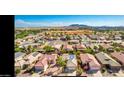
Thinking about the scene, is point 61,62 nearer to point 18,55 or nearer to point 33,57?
point 33,57

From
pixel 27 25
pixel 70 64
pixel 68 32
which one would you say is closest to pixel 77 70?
pixel 70 64

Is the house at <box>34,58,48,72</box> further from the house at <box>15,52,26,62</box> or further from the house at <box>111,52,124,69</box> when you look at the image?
the house at <box>111,52,124,69</box>

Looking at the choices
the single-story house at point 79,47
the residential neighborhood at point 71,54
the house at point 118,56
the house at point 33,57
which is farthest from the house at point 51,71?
the house at point 118,56

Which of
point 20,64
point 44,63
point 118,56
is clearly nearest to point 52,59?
point 44,63

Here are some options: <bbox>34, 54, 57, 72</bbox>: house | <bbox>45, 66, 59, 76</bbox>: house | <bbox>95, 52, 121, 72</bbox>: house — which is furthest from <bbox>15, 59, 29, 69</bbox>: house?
<bbox>95, 52, 121, 72</bbox>: house

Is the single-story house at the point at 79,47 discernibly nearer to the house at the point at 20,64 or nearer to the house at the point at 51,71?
the house at the point at 51,71

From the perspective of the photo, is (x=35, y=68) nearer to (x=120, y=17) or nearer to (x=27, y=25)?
(x=27, y=25)
